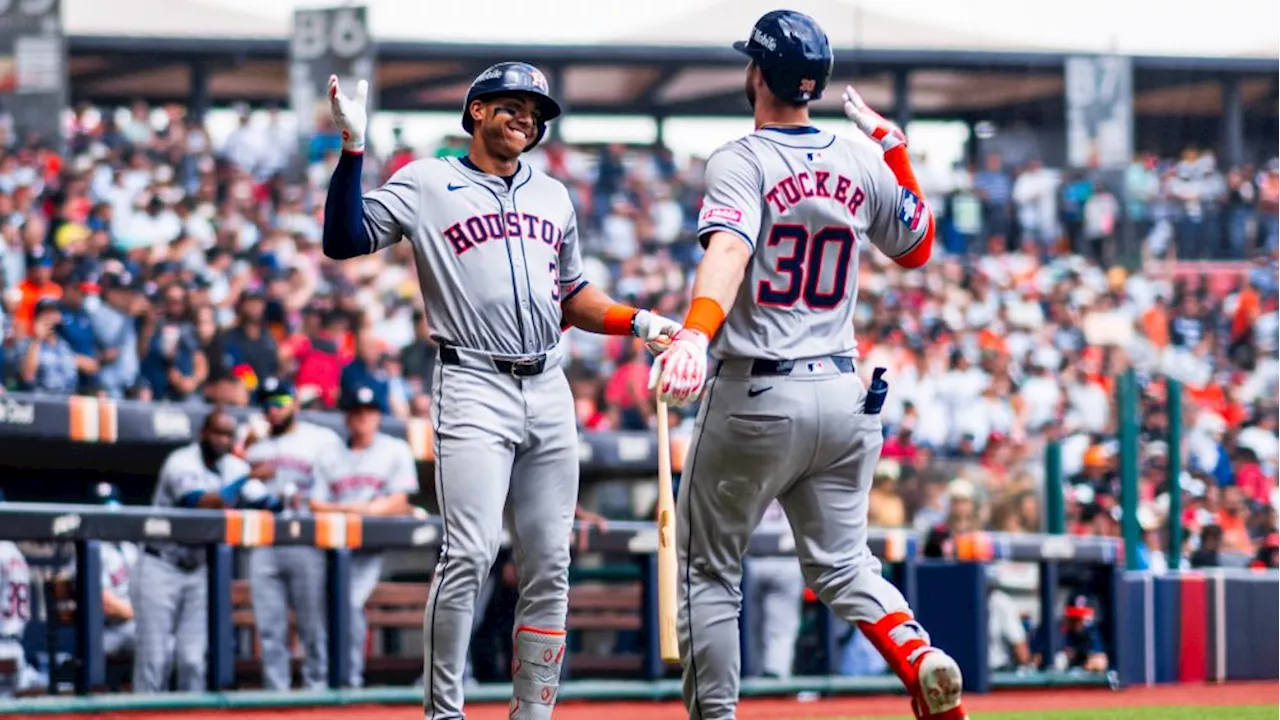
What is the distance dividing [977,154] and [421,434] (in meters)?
19.5

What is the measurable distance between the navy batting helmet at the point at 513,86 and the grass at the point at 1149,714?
3593mm

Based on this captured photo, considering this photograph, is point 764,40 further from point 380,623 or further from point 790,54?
point 380,623

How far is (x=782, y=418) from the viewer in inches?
192

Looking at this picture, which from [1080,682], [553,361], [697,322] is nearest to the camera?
[697,322]

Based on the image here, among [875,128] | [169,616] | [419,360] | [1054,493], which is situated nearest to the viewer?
[875,128]

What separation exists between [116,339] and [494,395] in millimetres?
6206

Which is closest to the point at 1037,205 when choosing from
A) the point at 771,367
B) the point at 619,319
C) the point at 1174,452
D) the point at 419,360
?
the point at 419,360

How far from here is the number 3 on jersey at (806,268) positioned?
16.2 ft

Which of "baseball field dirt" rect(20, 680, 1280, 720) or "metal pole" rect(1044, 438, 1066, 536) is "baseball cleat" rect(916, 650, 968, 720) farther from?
"metal pole" rect(1044, 438, 1066, 536)

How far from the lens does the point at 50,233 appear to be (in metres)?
14.3

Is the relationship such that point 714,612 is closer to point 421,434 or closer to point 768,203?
point 768,203

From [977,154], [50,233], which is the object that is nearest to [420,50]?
[977,154]

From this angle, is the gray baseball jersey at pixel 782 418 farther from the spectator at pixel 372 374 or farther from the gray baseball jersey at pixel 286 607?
the spectator at pixel 372 374

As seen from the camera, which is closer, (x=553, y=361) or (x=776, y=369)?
(x=776, y=369)
